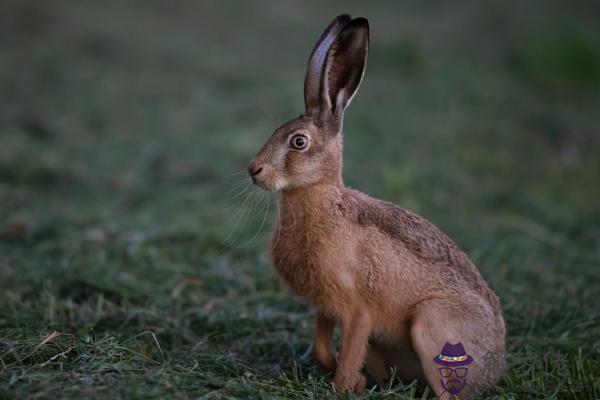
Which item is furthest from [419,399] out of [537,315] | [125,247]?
[125,247]

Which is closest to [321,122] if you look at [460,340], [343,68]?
[343,68]

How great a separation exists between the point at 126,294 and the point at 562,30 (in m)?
11.2

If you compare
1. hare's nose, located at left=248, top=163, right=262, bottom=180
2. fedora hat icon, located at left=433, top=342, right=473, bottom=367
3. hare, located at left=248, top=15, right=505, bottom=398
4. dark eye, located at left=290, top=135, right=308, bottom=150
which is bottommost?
fedora hat icon, located at left=433, top=342, right=473, bottom=367

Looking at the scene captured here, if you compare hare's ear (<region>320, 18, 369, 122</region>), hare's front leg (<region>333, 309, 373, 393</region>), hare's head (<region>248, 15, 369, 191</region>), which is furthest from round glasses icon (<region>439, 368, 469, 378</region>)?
hare's ear (<region>320, 18, 369, 122</region>)

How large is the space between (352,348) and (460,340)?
0.58m

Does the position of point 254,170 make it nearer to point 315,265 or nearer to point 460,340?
point 315,265

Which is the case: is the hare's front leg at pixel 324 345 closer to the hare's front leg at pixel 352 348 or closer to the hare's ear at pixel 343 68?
the hare's front leg at pixel 352 348

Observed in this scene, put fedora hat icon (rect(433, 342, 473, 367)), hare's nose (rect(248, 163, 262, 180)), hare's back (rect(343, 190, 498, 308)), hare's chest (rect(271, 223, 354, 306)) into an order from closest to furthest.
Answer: fedora hat icon (rect(433, 342, 473, 367)), hare's chest (rect(271, 223, 354, 306)), hare's nose (rect(248, 163, 262, 180)), hare's back (rect(343, 190, 498, 308))

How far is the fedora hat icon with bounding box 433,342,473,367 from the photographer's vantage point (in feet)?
12.2

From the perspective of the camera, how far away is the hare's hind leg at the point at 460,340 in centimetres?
375

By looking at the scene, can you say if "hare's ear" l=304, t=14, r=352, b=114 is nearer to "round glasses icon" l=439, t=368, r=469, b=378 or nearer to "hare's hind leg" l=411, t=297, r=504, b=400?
"hare's hind leg" l=411, t=297, r=504, b=400

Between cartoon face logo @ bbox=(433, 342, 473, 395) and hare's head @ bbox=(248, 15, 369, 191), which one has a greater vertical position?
hare's head @ bbox=(248, 15, 369, 191)

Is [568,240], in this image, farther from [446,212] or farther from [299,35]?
[299,35]

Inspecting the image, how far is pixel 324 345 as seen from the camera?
13.4 feet
